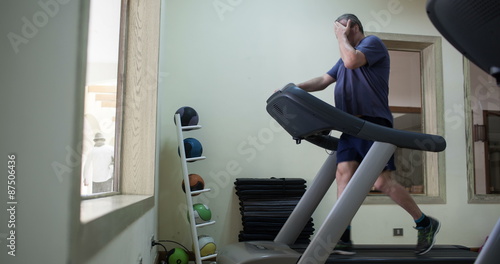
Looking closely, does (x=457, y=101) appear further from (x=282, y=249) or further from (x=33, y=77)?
(x=33, y=77)

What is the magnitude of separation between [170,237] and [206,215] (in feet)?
1.60

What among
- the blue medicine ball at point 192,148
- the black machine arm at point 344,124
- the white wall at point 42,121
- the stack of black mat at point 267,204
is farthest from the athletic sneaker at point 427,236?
the white wall at point 42,121

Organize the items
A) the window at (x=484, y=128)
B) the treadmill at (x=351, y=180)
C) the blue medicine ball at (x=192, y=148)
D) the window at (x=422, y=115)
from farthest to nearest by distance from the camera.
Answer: the window at (x=484, y=128) → the window at (x=422, y=115) → the blue medicine ball at (x=192, y=148) → the treadmill at (x=351, y=180)

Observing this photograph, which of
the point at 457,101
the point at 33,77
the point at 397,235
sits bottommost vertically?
the point at 397,235

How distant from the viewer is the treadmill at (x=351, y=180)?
6.59ft

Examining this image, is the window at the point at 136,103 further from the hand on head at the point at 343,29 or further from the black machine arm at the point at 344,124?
the hand on head at the point at 343,29

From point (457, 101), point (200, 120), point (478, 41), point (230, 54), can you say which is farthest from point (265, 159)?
point (478, 41)

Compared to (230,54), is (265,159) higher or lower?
lower

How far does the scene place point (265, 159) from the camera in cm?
396

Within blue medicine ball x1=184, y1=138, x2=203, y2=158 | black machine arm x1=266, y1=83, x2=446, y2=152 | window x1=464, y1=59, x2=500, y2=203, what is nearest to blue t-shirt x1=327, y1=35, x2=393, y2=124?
black machine arm x1=266, y1=83, x2=446, y2=152

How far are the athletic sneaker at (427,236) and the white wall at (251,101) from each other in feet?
4.57

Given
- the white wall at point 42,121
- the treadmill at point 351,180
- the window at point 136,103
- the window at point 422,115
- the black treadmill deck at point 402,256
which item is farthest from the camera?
the window at point 422,115

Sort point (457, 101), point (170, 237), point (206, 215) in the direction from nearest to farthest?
point (206, 215), point (170, 237), point (457, 101)

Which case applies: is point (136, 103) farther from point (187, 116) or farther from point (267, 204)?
point (267, 204)
